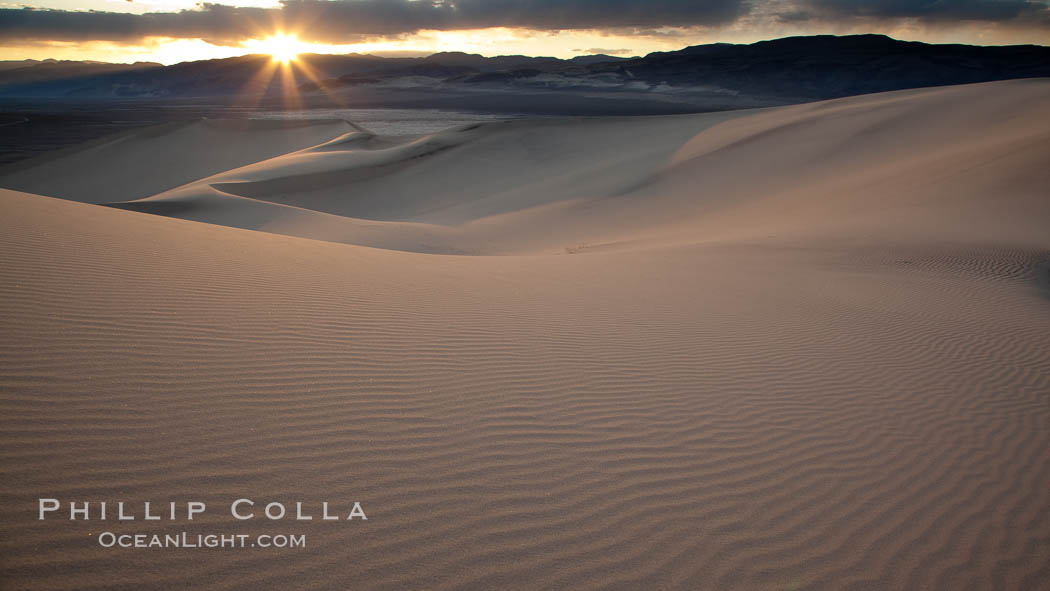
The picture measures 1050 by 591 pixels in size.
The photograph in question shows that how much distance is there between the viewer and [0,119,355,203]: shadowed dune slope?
29.5 meters

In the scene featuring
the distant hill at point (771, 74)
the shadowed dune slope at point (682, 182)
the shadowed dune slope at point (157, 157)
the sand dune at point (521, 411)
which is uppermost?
the distant hill at point (771, 74)

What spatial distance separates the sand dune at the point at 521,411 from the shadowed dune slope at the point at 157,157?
95.3 ft

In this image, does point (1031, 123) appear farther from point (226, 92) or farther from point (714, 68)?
point (226, 92)

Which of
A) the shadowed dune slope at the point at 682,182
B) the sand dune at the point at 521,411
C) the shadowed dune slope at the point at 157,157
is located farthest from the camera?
the shadowed dune slope at the point at 157,157

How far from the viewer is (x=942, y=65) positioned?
337 feet

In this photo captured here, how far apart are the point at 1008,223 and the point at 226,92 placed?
710ft

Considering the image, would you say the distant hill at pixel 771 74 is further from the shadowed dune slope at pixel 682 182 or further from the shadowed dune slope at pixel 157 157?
the shadowed dune slope at pixel 682 182

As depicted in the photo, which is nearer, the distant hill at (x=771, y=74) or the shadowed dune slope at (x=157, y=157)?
the shadowed dune slope at (x=157, y=157)

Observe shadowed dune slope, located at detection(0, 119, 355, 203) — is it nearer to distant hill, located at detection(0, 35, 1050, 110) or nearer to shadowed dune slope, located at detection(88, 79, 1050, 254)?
shadowed dune slope, located at detection(88, 79, 1050, 254)

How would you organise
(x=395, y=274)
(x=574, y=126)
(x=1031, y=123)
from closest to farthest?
1. (x=395, y=274)
2. (x=1031, y=123)
3. (x=574, y=126)

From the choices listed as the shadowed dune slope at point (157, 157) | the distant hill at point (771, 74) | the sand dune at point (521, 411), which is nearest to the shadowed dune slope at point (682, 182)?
the sand dune at point (521, 411)

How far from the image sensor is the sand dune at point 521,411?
249 cm

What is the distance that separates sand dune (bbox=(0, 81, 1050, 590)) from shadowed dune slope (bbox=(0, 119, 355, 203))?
→ 29060 mm

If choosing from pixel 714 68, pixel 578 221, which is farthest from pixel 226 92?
pixel 578 221
